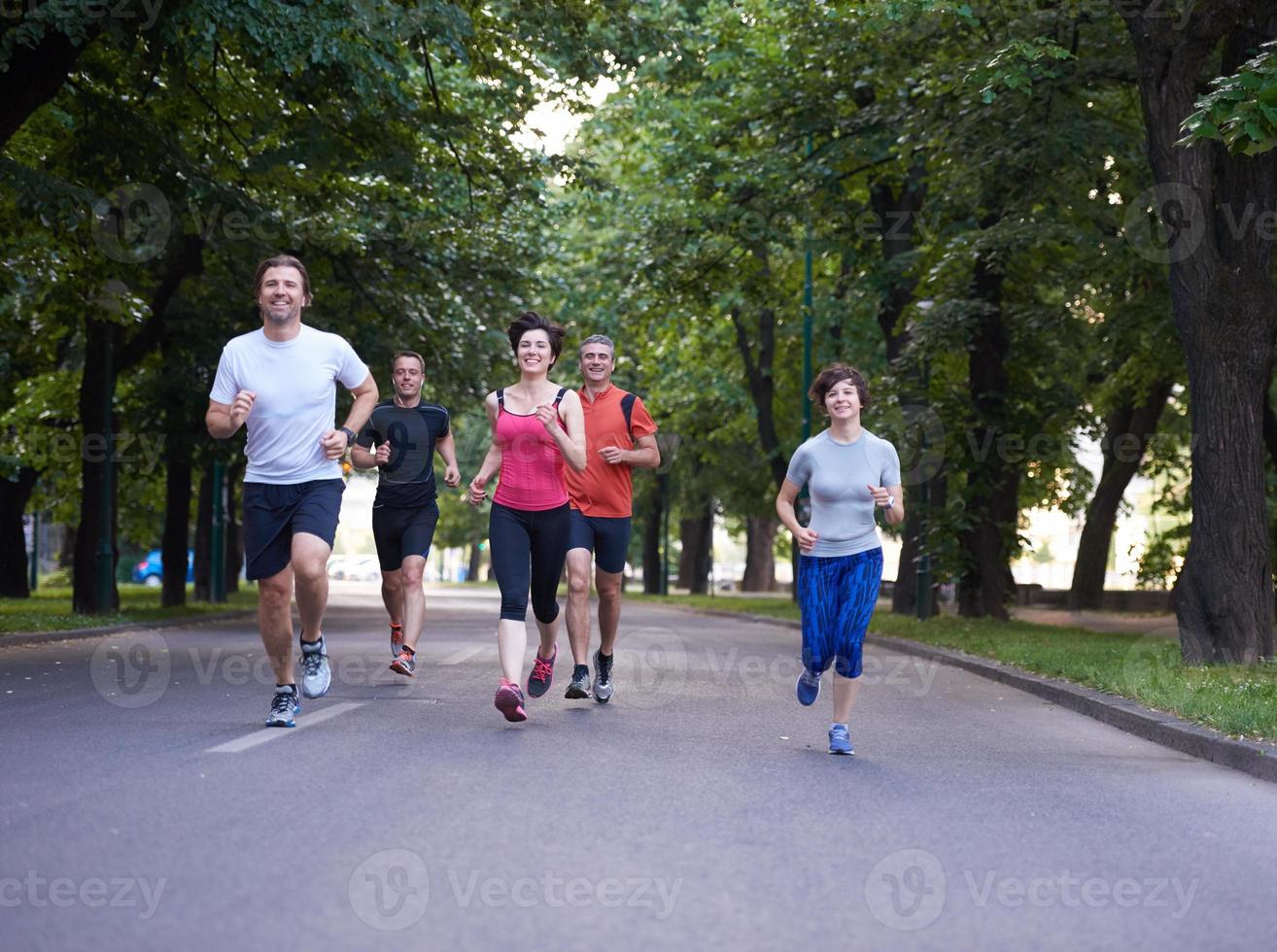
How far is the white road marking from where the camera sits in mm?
7590

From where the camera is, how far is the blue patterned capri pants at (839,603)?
8406 millimetres

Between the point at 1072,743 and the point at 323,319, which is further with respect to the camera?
the point at 323,319

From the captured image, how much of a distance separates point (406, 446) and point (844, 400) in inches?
144

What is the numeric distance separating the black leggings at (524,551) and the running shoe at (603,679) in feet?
3.81

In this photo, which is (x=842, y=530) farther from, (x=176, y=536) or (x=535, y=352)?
(x=176, y=536)

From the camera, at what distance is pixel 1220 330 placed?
46.5ft

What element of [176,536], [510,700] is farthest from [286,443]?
[176,536]

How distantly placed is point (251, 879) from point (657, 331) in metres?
25.0

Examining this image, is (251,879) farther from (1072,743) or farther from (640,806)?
(1072,743)

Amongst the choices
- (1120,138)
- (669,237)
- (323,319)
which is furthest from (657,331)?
(1120,138)

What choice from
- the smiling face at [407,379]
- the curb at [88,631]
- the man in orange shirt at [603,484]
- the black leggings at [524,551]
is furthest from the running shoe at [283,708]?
the curb at [88,631]

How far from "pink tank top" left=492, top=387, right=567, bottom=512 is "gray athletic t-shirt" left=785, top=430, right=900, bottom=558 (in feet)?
4.41

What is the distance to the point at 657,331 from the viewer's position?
29.6 meters

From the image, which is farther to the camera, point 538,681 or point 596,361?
point 596,361
